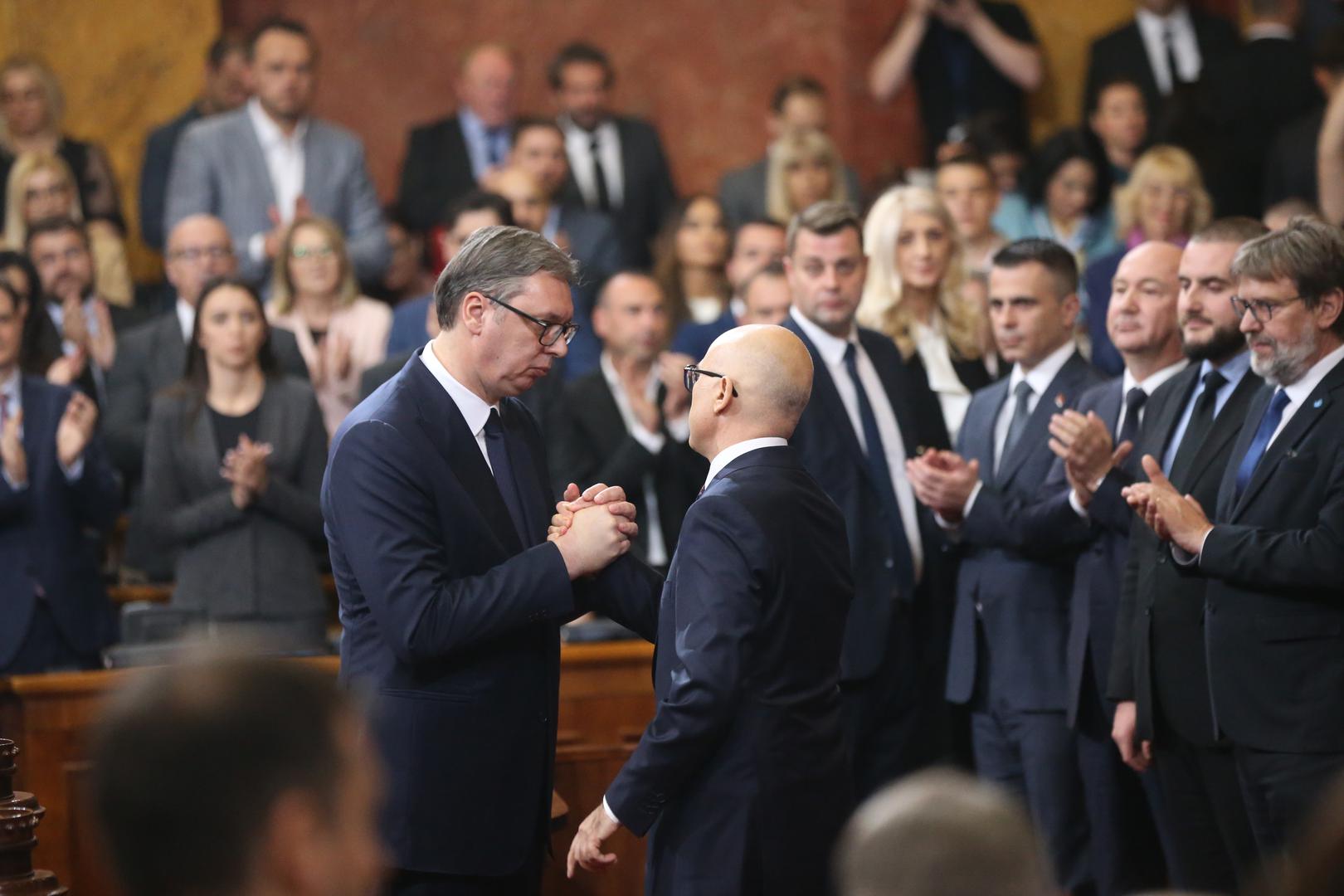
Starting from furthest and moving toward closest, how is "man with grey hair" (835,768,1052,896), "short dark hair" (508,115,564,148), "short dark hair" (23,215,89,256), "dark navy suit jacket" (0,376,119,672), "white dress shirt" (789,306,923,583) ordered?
"short dark hair" (508,115,564,148) < "short dark hair" (23,215,89,256) < "dark navy suit jacket" (0,376,119,672) < "white dress shirt" (789,306,923,583) < "man with grey hair" (835,768,1052,896)

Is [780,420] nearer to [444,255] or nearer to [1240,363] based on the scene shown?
[1240,363]

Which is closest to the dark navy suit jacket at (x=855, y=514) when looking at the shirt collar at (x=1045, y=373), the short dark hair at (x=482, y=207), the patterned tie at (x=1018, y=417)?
the patterned tie at (x=1018, y=417)

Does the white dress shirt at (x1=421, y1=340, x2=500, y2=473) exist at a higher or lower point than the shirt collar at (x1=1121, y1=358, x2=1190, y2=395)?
higher

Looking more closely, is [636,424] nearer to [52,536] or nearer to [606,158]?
[52,536]

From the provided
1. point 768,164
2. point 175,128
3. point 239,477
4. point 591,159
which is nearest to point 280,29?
point 175,128

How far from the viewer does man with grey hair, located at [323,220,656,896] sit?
3.12m

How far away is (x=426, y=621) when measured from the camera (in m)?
3.07

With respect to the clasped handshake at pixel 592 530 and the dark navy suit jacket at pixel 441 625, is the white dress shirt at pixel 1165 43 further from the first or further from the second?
the dark navy suit jacket at pixel 441 625

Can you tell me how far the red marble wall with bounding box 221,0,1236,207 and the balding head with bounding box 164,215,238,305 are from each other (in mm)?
2924

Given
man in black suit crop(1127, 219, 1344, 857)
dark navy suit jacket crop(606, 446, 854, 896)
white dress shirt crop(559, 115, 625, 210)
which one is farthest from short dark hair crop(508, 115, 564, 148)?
dark navy suit jacket crop(606, 446, 854, 896)

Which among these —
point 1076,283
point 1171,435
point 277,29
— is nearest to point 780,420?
point 1171,435

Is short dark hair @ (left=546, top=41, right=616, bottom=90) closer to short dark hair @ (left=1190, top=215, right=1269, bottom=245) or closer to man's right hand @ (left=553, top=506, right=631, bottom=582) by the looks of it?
A: short dark hair @ (left=1190, top=215, right=1269, bottom=245)

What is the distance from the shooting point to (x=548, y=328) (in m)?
3.29

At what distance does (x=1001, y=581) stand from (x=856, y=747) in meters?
0.63
